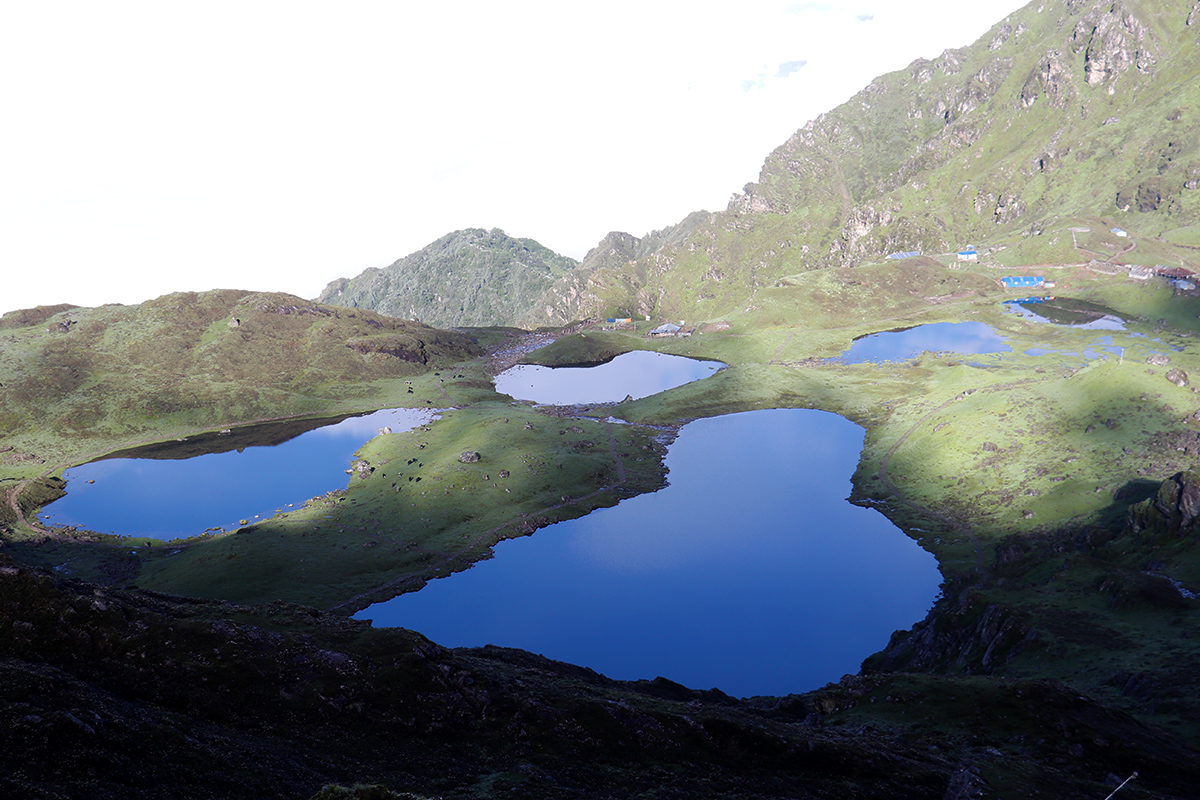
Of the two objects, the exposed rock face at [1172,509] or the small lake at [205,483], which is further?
the small lake at [205,483]

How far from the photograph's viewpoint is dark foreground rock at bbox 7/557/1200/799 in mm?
29953

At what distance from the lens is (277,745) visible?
3406 centimetres

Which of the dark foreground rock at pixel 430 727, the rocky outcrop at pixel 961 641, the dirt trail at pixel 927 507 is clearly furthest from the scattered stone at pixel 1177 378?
the dark foreground rock at pixel 430 727

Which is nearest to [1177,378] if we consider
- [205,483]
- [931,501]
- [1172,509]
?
[931,501]

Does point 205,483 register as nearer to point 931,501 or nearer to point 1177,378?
A: point 931,501

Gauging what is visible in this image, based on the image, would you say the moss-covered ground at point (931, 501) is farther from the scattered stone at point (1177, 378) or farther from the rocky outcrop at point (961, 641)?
the scattered stone at point (1177, 378)

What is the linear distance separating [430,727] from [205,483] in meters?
136

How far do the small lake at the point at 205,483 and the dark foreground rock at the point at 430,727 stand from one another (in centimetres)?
8992

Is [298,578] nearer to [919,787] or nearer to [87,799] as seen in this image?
[87,799]

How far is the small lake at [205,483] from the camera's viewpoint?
125 metres

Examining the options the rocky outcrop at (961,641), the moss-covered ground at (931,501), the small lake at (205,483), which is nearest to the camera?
the moss-covered ground at (931,501)

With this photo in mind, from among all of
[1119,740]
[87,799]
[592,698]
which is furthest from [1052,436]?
[87,799]

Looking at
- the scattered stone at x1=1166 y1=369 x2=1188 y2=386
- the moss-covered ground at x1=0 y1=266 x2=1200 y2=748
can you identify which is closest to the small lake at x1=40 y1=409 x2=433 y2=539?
the moss-covered ground at x1=0 y1=266 x2=1200 y2=748

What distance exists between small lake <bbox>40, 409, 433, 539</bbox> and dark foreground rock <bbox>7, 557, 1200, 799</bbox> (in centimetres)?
8992
